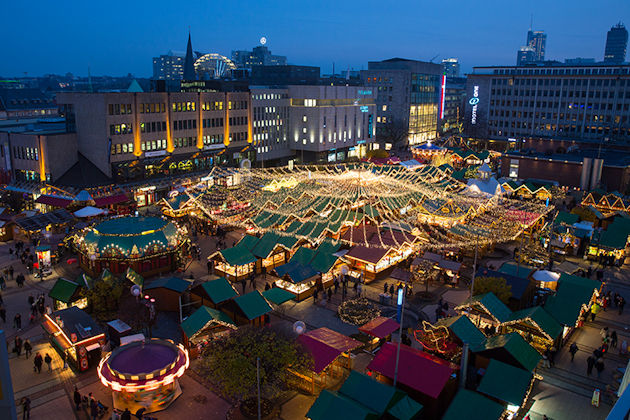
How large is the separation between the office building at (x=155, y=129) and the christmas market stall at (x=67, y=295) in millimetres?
29421

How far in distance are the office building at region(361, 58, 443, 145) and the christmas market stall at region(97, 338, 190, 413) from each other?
315ft

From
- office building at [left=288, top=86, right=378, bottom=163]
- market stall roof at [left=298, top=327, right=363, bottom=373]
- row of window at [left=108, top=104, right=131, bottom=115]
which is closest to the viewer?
market stall roof at [left=298, top=327, right=363, bottom=373]

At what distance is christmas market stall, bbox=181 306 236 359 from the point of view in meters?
23.4

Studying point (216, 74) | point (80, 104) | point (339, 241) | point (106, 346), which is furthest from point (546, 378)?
point (216, 74)

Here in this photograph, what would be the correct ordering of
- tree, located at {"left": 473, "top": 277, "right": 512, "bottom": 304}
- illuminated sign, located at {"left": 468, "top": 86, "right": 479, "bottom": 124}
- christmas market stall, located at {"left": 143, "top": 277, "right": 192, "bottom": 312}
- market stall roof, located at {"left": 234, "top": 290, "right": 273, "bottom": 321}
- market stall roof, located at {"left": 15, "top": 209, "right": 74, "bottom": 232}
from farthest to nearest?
1. illuminated sign, located at {"left": 468, "top": 86, "right": 479, "bottom": 124}
2. market stall roof, located at {"left": 15, "top": 209, "right": 74, "bottom": 232}
3. christmas market stall, located at {"left": 143, "top": 277, "right": 192, "bottom": 312}
4. tree, located at {"left": 473, "top": 277, "right": 512, "bottom": 304}
5. market stall roof, located at {"left": 234, "top": 290, "right": 273, "bottom": 321}

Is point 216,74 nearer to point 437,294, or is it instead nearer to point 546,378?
point 437,294

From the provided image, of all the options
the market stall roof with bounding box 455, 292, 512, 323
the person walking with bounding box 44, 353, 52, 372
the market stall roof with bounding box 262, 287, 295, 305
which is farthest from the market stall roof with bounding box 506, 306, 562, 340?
the person walking with bounding box 44, 353, 52, 372

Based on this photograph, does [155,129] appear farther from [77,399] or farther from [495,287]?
[495,287]

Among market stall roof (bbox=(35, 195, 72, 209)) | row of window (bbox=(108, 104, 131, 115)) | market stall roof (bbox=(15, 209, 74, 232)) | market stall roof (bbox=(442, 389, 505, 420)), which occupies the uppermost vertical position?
row of window (bbox=(108, 104, 131, 115))

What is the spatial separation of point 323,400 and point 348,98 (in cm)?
7747

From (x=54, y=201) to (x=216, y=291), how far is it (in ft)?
97.6

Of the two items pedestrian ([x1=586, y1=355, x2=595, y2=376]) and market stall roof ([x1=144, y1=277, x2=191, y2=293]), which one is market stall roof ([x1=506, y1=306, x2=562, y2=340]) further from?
market stall roof ([x1=144, y1=277, x2=191, y2=293])

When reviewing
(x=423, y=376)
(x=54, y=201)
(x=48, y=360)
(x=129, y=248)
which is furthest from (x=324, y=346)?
(x=54, y=201)

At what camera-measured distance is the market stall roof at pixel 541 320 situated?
23188 millimetres
